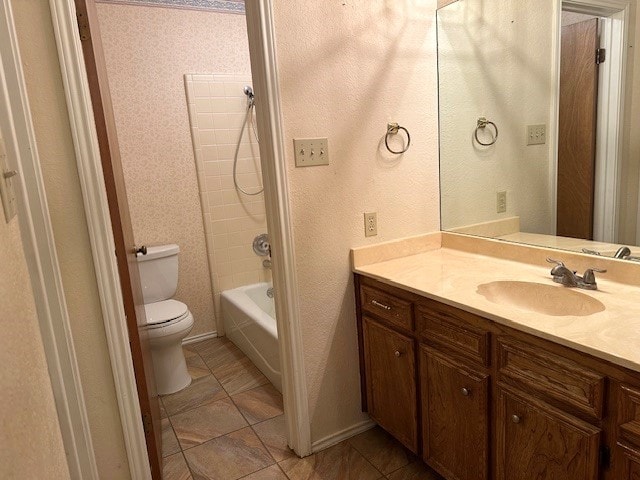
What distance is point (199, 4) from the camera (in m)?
2.87

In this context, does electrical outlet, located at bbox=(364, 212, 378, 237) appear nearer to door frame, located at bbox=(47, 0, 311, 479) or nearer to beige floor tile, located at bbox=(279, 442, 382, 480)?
door frame, located at bbox=(47, 0, 311, 479)

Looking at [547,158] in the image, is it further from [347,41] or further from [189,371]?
[189,371]

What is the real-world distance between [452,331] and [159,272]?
2.03 meters

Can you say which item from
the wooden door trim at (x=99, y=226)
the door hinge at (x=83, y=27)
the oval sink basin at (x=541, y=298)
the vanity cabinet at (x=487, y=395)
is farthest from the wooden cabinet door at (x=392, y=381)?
the door hinge at (x=83, y=27)

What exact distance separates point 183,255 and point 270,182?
1638mm

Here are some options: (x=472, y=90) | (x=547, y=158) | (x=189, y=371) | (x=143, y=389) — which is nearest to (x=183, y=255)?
(x=189, y=371)

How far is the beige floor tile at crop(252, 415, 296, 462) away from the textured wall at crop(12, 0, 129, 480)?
65 centimetres

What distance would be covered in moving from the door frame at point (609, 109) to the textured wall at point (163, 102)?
2.18 meters

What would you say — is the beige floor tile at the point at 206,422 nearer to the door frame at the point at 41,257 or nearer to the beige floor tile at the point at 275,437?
the beige floor tile at the point at 275,437

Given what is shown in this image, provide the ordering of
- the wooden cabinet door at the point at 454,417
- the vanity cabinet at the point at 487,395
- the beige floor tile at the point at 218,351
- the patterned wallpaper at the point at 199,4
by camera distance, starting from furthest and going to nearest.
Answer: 1. the beige floor tile at the point at 218,351
2. the patterned wallpaper at the point at 199,4
3. the wooden cabinet door at the point at 454,417
4. the vanity cabinet at the point at 487,395

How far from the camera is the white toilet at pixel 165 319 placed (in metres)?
2.44

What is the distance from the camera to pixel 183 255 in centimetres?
308

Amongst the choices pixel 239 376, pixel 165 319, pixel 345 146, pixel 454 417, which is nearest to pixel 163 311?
pixel 165 319

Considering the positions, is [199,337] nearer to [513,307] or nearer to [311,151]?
[311,151]
